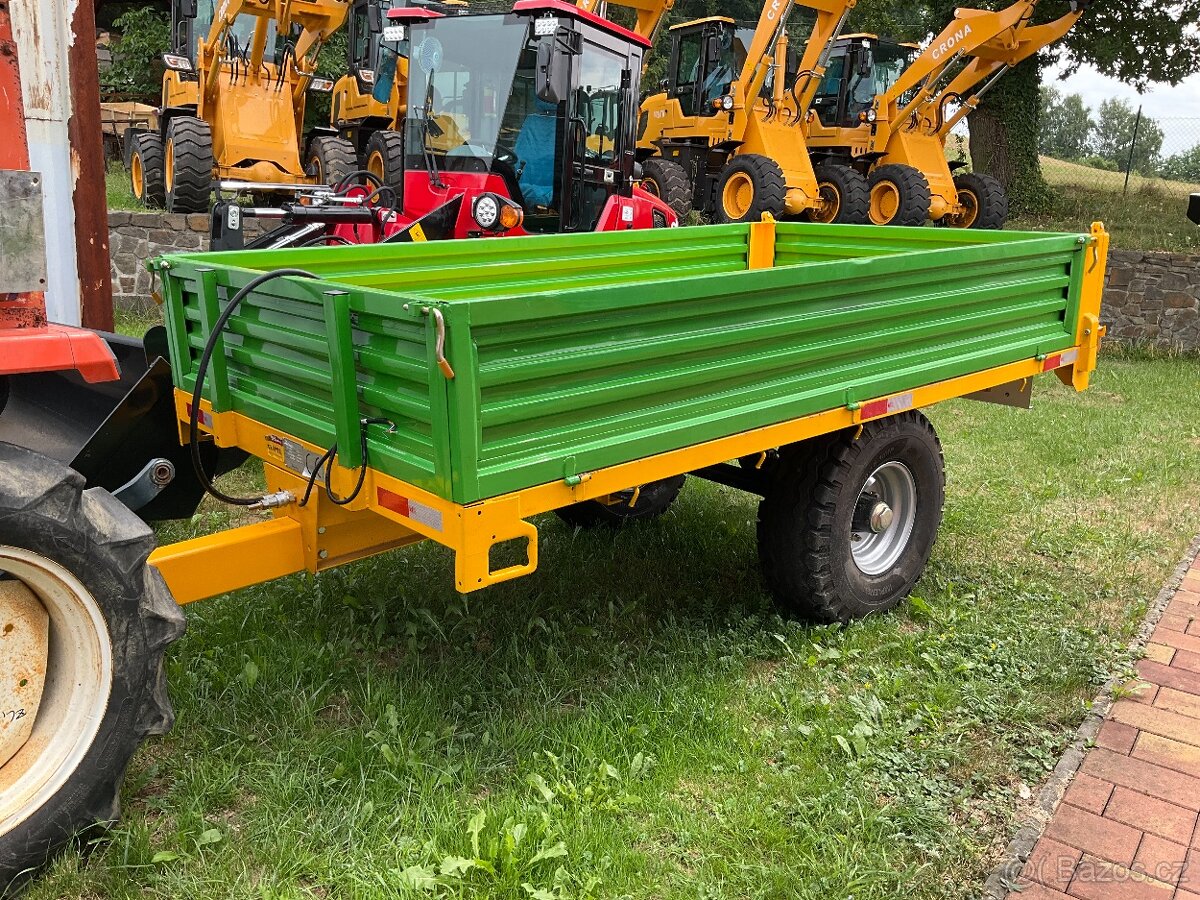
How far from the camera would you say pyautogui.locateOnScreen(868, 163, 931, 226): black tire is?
13.1 metres

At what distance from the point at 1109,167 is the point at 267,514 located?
63.4 ft

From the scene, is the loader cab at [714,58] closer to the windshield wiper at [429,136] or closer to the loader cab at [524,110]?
the loader cab at [524,110]

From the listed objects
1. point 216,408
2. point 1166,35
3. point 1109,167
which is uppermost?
point 1166,35

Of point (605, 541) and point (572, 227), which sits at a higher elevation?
point (572, 227)

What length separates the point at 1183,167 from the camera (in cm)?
1786

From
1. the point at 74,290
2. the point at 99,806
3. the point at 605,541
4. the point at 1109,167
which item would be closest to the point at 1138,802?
the point at 605,541

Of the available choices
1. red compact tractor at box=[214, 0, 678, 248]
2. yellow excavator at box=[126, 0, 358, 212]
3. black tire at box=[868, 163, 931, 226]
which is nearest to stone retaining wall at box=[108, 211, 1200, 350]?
yellow excavator at box=[126, 0, 358, 212]

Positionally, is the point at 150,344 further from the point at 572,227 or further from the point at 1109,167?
the point at 1109,167

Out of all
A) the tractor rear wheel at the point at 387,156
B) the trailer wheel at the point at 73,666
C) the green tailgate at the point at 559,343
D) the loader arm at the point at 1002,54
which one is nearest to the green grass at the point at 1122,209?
the loader arm at the point at 1002,54

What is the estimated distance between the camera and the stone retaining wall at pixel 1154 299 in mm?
11281

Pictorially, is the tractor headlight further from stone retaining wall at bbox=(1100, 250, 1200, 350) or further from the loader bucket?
stone retaining wall at bbox=(1100, 250, 1200, 350)

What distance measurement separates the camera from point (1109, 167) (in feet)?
63.8

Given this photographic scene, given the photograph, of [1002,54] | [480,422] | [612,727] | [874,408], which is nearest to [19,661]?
[480,422]

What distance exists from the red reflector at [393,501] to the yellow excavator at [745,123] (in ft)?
33.6
